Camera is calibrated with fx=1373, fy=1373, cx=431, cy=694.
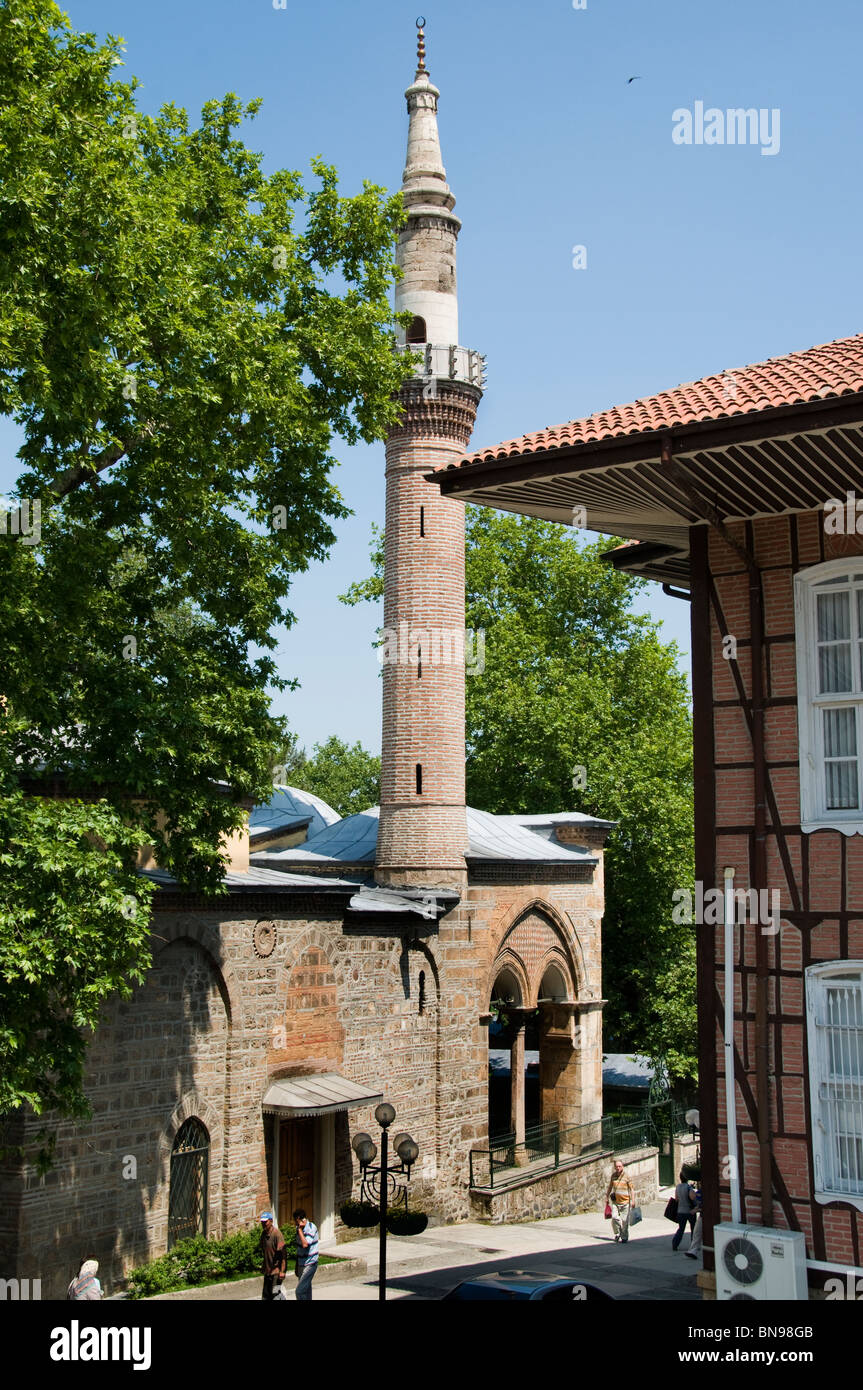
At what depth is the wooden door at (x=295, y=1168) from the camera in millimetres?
19656

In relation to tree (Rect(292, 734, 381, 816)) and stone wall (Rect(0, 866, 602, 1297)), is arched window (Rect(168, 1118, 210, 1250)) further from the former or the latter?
tree (Rect(292, 734, 381, 816))

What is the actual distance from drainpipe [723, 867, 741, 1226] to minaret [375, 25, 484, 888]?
12.1 meters

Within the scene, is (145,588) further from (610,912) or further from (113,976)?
(610,912)

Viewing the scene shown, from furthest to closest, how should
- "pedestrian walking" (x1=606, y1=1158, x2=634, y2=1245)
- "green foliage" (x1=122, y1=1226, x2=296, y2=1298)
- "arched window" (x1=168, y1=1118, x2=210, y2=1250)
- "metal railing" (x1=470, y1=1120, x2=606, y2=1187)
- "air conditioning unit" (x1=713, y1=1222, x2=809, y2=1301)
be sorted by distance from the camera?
"metal railing" (x1=470, y1=1120, x2=606, y2=1187), "pedestrian walking" (x1=606, y1=1158, x2=634, y2=1245), "arched window" (x1=168, y1=1118, x2=210, y2=1250), "green foliage" (x1=122, y1=1226, x2=296, y2=1298), "air conditioning unit" (x1=713, y1=1222, x2=809, y2=1301)

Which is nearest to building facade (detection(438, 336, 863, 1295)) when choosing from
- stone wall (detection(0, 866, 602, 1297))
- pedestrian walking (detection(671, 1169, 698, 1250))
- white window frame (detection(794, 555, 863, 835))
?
white window frame (detection(794, 555, 863, 835))

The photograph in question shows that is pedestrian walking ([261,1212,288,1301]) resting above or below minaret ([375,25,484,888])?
below

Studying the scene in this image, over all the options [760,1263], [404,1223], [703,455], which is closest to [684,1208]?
[404,1223]

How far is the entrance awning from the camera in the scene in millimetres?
18812

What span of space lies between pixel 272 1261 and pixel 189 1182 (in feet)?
8.70

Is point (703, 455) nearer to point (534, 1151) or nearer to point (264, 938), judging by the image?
point (264, 938)

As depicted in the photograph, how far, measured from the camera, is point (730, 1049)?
39.9ft

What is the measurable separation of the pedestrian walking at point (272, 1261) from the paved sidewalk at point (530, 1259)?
0.86 meters
